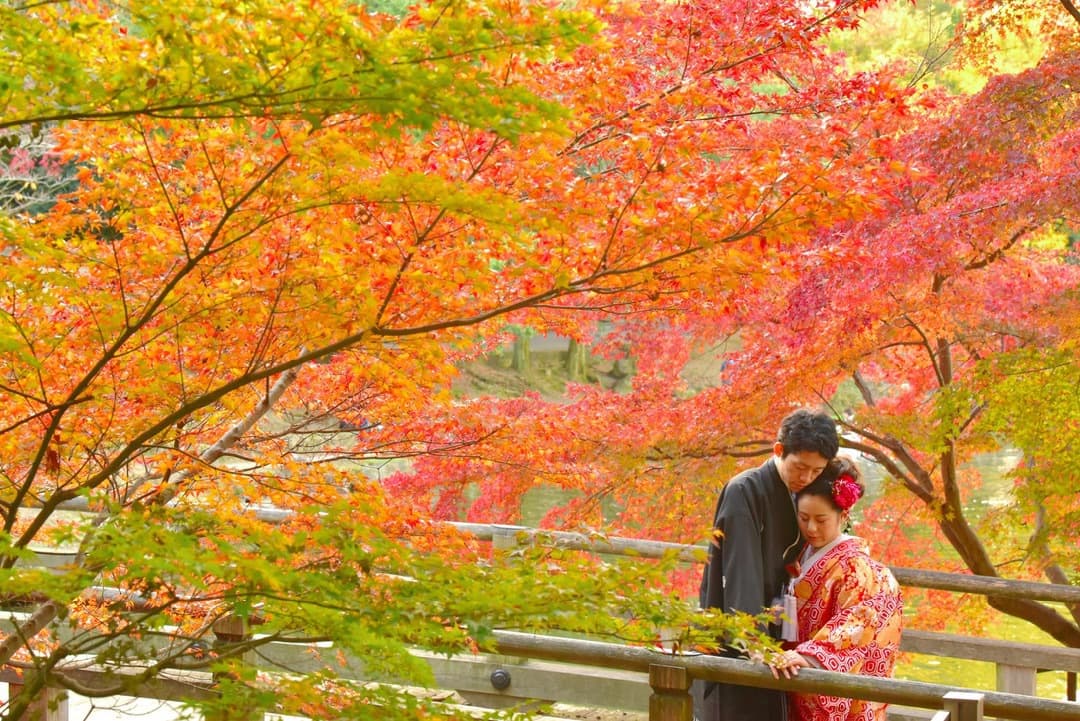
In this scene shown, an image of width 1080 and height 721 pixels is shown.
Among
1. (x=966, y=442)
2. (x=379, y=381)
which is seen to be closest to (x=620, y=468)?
(x=966, y=442)

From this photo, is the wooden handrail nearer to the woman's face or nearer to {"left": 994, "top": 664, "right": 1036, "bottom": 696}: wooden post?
the woman's face

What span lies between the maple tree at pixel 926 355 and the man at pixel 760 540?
49.0 inches

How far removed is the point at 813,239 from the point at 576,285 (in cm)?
324

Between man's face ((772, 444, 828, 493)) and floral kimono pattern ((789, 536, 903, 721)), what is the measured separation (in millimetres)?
241

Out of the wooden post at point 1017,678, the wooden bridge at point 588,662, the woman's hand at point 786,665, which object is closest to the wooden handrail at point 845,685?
the woman's hand at point 786,665

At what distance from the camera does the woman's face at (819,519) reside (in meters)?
3.49

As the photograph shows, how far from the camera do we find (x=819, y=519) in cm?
350

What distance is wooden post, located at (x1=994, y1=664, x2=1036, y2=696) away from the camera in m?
5.11

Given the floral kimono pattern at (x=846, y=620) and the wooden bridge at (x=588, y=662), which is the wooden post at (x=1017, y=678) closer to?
the wooden bridge at (x=588, y=662)

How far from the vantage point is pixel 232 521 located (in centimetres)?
337

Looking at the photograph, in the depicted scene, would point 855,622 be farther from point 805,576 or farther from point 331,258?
point 331,258

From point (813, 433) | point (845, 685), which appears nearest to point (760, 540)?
point (813, 433)

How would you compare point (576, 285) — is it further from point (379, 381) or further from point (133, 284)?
point (133, 284)

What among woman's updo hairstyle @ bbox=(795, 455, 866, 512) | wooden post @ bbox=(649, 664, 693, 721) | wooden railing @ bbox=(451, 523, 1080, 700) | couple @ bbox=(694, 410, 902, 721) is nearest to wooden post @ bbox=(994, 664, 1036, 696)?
wooden railing @ bbox=(451, 523, 1080, 700)
